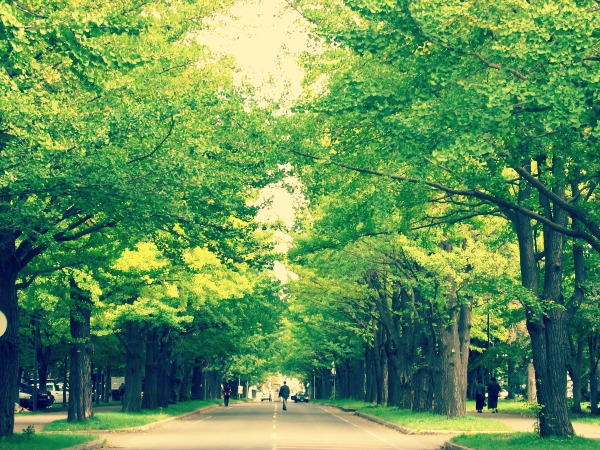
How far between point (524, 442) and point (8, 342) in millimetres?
12101

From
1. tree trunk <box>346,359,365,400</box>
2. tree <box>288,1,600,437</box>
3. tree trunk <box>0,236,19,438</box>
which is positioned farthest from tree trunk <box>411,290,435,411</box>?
tree trunk <box>346,359,365,400</box>

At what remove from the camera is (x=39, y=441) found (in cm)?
2033

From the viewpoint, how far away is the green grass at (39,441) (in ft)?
61.6

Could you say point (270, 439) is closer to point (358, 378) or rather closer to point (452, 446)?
point (452, 446)

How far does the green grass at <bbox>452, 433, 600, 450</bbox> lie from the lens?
1996 centimetres

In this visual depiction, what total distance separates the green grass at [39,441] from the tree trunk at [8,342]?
0.49m

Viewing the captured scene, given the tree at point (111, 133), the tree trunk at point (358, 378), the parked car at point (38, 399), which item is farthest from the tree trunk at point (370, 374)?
the tree at point (111, 133)

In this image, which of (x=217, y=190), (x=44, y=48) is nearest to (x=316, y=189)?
(x=217, y=190)

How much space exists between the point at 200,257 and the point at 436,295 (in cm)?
854

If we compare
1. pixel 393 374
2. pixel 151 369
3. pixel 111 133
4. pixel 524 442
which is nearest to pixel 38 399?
pixel 151 369

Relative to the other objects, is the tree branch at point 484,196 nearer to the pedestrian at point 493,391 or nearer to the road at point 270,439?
the road at point 270,439

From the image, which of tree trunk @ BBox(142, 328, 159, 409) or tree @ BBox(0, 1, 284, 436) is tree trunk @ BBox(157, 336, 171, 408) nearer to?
tree trunk @ BBox(142, 328, 159, 409)

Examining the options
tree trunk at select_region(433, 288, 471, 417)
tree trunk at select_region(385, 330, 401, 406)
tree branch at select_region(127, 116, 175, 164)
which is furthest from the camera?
tree trunk at select_region(385, 330, 401, 406)

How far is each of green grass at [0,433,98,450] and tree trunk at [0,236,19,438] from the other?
0.49 m
